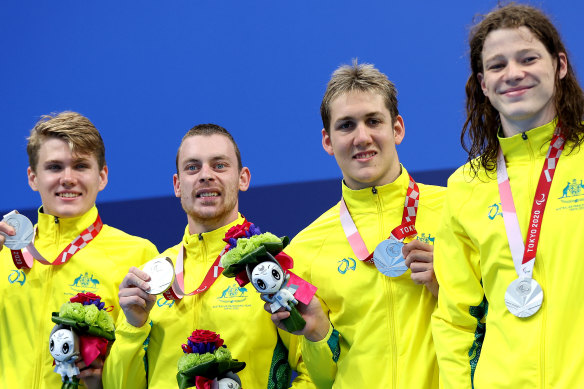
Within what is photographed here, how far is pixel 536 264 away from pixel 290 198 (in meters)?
2.83

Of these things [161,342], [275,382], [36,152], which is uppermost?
[36,152]

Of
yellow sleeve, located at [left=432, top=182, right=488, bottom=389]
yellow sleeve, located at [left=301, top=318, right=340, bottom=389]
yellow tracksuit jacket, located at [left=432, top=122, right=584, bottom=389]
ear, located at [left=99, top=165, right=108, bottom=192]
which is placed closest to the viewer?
yellow tracksuit jacket, located at [left=432, top=122, right=584, bottom=389]

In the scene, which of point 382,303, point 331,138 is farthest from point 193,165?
point 382,303

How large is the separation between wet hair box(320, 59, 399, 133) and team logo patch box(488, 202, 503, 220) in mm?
800

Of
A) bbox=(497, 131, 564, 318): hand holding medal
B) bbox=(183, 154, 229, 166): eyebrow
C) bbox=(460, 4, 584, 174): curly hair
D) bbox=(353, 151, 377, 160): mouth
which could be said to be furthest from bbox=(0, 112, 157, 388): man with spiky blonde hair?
bbox=(497, 131, 564, 318): hand holding medal

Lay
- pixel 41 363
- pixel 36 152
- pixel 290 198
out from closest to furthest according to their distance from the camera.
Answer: pixel 41 363
pixel 36 152
pixel 290 198

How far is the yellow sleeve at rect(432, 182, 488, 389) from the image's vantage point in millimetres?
2365

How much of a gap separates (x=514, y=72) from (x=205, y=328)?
164 cm

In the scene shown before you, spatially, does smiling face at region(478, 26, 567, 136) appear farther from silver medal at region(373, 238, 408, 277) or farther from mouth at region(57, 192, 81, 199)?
mouth at region(57, 192, 81, 199)

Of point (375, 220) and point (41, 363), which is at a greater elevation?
point (375, 220)

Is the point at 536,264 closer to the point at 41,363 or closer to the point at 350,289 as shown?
the point at 350,289

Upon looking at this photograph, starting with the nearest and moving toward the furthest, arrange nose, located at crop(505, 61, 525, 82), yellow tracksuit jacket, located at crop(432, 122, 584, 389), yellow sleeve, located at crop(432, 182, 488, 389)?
yellow tracksuit jacket, located at crop(432, 122, 584, 389) → nose, located at crop(505, 61, 525, 82) → yellow sleeve, located at crop(432, 182, 488, 389)

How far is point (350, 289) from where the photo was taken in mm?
2781

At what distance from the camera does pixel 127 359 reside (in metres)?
3.10
